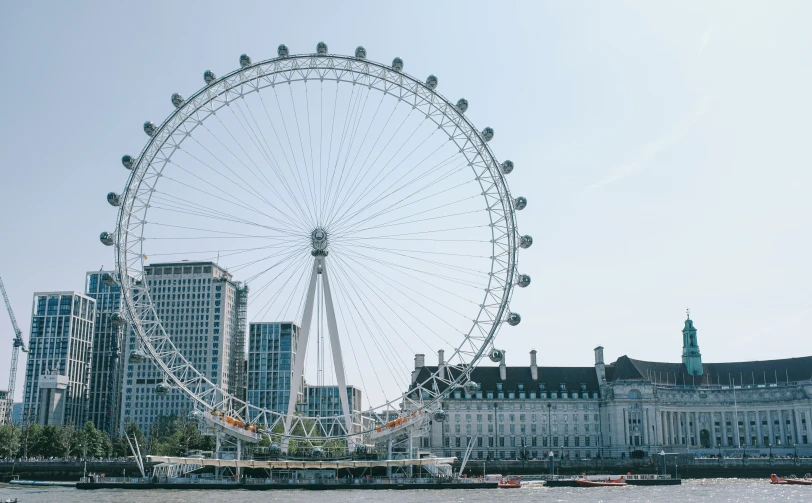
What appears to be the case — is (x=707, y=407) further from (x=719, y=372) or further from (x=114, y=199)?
(x=114, y=199)

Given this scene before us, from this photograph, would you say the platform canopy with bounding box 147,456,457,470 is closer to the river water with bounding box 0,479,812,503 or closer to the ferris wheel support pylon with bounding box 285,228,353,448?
the river water with bounding box 0,479,812,503

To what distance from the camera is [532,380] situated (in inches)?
5517

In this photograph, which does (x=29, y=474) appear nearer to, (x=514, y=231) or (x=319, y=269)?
(x=319, y=269)

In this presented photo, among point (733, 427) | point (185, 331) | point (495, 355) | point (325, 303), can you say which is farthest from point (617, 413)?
point (185, 331)

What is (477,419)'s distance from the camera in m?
137

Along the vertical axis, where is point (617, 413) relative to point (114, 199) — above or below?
below

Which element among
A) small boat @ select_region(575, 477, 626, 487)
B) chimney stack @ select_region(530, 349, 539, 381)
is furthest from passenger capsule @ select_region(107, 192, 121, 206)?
chimney stack @ select_region(530, 349, 539, 381)

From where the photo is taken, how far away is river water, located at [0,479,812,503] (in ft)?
226

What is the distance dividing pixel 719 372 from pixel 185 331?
11544cm

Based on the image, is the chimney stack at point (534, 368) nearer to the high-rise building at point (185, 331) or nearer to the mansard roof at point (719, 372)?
the mansard roof at point (719, 372)

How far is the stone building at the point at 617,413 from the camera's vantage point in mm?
135875

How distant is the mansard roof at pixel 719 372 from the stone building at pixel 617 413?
0.20 meters

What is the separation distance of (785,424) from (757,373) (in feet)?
31.2

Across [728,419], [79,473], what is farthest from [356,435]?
[728,419]
